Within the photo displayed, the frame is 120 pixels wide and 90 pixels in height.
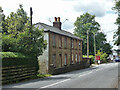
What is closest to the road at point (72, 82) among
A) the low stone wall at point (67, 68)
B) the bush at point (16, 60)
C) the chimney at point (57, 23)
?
the bush at point (16, 60)

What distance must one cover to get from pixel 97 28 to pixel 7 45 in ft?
192

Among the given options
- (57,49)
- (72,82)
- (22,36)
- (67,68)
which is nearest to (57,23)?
(57,49)

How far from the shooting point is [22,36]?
21.7 m

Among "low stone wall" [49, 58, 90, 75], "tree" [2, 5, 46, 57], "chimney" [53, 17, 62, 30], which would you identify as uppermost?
"chimney" [53, 17, 62, 30]

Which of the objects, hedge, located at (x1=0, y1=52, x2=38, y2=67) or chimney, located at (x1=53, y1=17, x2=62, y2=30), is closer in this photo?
hedge, located at (x1=0, y1=52, x2=38, y2=67)

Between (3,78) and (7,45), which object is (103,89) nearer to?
(3,78)

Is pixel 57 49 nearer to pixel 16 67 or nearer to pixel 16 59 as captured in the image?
pixel 16 59

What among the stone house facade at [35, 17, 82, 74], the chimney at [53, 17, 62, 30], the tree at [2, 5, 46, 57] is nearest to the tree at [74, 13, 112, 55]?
the stone house facade at [35, 17, 82, 74]

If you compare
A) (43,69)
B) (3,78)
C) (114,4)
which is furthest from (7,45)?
(114,4)

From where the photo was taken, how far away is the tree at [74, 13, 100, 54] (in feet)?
236

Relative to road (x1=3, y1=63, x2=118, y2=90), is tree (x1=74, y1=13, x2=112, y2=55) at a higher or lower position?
higher

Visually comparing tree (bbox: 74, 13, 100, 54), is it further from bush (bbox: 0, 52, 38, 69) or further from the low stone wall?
bush (bbox: 0, 52, 38, 69)

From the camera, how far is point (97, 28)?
76000 millimetres

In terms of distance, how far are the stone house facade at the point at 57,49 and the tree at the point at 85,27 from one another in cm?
2536
